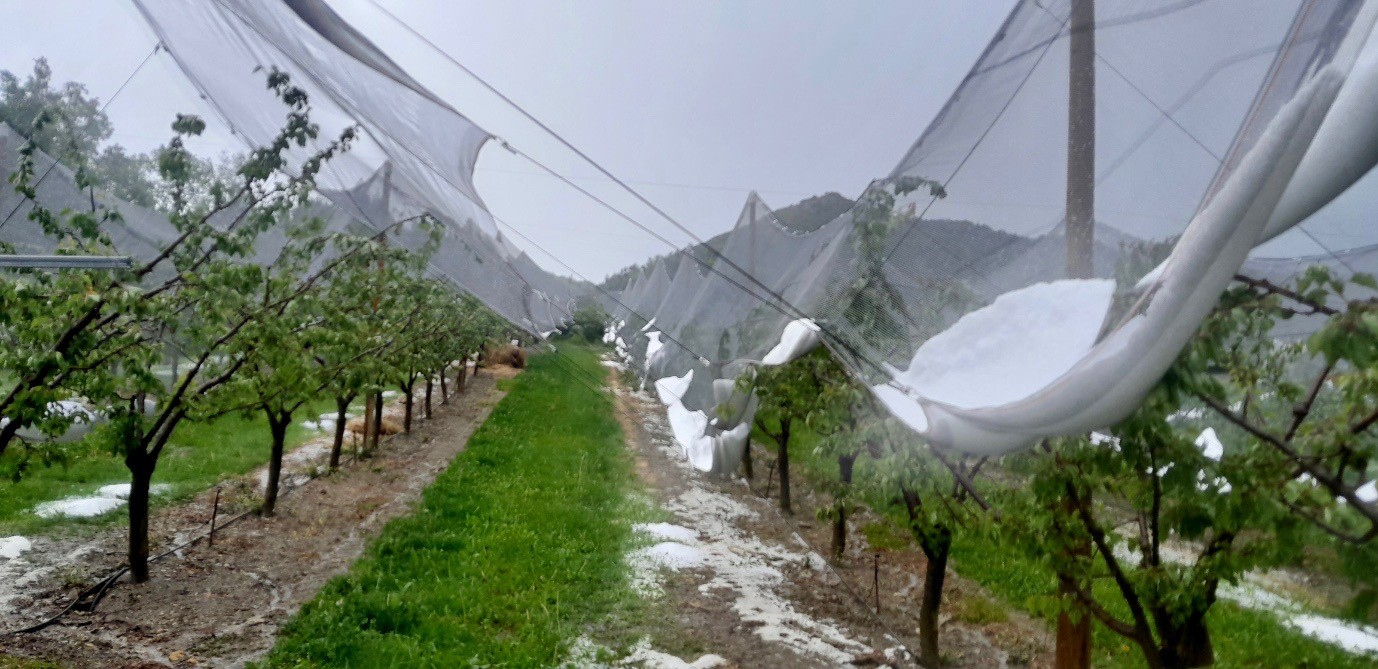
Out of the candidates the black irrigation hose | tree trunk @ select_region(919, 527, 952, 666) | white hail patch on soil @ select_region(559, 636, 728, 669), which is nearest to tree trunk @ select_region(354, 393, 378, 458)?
the black irrigation hose

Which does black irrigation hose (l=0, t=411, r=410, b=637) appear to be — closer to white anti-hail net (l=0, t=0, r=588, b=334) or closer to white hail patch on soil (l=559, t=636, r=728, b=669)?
white anti-hail net (l=0, t=0, r=588, b=334)

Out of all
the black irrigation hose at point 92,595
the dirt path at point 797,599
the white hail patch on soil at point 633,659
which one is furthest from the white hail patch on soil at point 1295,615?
the black irrigation hose at point 92,595

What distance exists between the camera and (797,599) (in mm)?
6016

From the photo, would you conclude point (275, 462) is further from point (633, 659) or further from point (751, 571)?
point (633, 659)

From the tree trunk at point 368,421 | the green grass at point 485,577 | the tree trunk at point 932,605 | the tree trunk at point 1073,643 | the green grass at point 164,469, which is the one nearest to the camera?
the tree trunk at point 1073,643

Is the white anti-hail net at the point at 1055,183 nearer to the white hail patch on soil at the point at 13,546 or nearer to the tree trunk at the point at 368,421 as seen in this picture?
the white hail patch on soil at the point at 13,546

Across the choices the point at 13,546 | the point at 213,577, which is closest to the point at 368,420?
the point at 13,546

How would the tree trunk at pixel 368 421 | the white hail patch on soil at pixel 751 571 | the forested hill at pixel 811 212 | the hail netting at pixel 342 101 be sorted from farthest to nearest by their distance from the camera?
the tree trunk at pixel 368 421
the white hail patch on soil at pixel 751 571
the forested hill at pixel 811 212
the hail netting at pixel 342 101

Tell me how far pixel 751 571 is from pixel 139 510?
13.1 feet

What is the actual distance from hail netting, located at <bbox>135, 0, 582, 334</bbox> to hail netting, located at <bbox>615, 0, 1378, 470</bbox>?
6.08 ft

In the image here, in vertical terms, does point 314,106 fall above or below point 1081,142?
above

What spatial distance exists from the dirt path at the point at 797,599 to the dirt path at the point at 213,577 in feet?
7.24

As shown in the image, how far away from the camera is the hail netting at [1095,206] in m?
1.59

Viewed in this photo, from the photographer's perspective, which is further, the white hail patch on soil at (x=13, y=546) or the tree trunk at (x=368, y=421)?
the tree trunk at (x=368, y=421)
